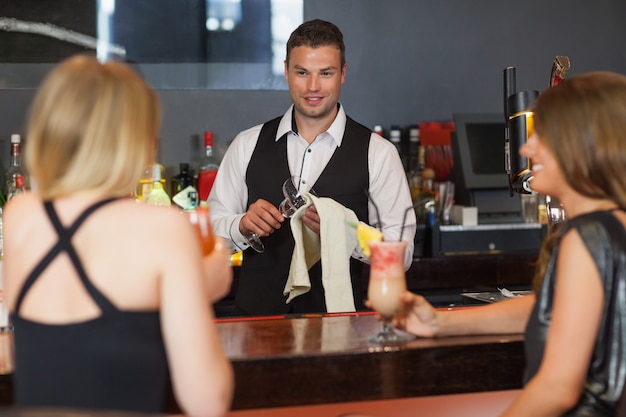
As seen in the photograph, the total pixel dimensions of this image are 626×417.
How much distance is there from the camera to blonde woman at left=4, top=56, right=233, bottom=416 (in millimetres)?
1417

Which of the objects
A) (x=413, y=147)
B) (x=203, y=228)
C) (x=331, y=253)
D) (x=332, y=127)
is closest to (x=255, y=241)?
(x=331, y=253)

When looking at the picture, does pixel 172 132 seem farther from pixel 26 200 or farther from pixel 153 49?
pixel 26 200

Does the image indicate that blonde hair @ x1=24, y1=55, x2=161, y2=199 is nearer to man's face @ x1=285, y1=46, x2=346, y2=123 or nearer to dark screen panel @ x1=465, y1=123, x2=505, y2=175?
man's face @ x1=285, y1=46, x2=346, y2=123

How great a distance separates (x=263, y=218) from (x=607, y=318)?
4.50ft

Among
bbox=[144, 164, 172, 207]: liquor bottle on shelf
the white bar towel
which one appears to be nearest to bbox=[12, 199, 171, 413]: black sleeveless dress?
the white bar towel

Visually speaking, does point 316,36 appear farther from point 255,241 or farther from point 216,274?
point 216,274

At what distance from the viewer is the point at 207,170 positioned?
3982 millimetres

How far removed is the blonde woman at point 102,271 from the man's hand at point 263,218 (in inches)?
53.4

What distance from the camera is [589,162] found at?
166cm

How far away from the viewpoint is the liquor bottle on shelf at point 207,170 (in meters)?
3.91

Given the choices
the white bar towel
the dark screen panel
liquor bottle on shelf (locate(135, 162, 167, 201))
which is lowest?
the white bar towel

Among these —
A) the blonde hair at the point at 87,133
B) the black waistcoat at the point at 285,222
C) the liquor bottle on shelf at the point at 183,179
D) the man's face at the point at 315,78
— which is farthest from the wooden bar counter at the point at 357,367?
the liquor bottle on shelf at the point at 183,179

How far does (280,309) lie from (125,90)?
1699 millimetres

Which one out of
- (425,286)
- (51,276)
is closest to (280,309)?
(425,286)
